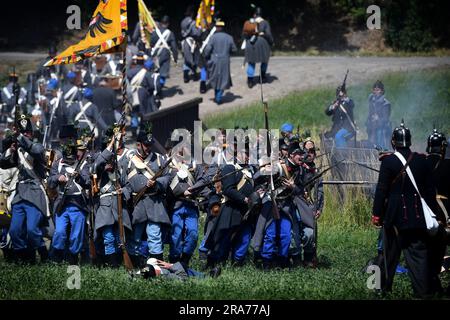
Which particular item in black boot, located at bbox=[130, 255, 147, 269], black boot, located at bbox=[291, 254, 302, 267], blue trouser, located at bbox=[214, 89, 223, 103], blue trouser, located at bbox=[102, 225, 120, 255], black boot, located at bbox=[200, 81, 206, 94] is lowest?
black boot, located at bbox=[291, 254, 302, 267]

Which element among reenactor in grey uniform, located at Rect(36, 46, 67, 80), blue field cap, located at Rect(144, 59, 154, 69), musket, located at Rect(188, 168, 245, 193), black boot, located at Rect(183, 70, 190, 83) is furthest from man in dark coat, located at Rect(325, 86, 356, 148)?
black boot, located at Rect(183, 70, 190, 83)

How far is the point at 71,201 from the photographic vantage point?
15.7 m

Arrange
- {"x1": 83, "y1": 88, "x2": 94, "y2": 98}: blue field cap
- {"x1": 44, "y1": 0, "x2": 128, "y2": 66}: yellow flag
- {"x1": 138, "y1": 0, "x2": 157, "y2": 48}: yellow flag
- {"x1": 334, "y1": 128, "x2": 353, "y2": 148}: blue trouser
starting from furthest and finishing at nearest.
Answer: {"x1": 138, "y1": 0, "x2": 157, "y2": 48}: yellow flag → {"x1": 83, "y1": 88, "x2": 94, "y2": 98}: blue field cap → {"x1": 334, "y1": 128, "x2": 353, "y2": 148}: blue trouser → {"x1": 44, "y1": 0, "x2": 128, "y2": 66}: yellow flag

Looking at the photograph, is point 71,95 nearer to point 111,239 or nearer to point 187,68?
point 187,68

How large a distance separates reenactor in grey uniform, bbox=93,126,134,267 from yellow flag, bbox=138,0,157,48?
1157 cm

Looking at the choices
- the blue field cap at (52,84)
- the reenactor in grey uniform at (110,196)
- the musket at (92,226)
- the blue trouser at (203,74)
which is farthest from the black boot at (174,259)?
the blue trouser at (203,74)

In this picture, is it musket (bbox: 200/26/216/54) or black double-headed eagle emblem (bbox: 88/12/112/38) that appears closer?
black double-headed eagle emblem (bbox: 88/12/112/38)

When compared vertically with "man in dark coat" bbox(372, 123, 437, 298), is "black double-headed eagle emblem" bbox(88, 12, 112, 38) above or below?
above

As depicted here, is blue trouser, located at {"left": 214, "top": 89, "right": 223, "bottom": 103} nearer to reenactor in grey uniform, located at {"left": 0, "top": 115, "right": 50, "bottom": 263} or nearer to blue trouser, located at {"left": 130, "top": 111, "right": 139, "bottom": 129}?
blue trouser, located at {"left": 130, "top": 111, "right": 139, "bottom": 129}

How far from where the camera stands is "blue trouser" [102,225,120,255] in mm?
15523

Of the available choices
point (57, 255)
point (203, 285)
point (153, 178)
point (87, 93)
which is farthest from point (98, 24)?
→ point (87, 93)

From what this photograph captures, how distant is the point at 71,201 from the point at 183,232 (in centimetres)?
163

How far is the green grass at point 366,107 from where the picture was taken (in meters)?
25.5

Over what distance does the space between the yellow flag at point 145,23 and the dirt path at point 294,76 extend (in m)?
1.79
